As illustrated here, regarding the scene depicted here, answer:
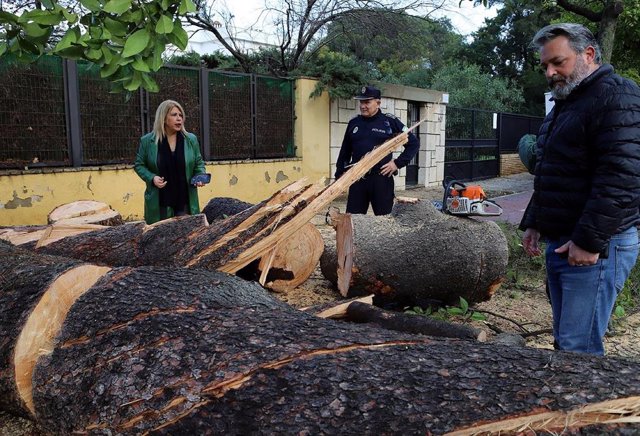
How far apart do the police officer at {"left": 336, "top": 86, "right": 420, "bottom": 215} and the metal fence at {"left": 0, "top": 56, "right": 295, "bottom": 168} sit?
240cm

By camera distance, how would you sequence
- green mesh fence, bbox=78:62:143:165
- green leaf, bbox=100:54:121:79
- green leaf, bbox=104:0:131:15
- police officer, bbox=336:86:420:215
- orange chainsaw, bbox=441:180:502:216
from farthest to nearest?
green mesh fence, bbox=78:62:143:165, police officer, bbox=336:86:420:215, orange chainsaw, bbox=441:180:502:216, green leaf, bbox=100:54:121:79, green leaf, bbox=104:0:131:15

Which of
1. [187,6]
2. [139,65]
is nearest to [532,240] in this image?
[187,6]

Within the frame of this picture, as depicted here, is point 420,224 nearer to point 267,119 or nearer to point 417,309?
point 417,309

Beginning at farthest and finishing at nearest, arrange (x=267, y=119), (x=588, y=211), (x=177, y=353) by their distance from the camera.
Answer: (x=267, y=119), (x=588, y=211), (x=177, y=353)

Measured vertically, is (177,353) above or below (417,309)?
above

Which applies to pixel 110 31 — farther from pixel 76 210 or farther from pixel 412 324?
pixel 76 210

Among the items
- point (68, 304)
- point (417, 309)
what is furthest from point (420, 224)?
point (68, 304)

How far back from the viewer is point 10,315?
2328 millimetres

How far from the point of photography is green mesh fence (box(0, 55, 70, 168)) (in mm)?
6945

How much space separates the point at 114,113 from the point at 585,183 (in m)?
7.18

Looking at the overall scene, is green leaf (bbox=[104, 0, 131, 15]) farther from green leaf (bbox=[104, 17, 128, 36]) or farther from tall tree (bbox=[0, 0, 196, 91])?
green leaf (bbox=[104, 17, 128, 36])

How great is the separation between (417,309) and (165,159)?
2.49 metres

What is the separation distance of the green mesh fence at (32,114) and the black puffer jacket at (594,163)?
21.9ft

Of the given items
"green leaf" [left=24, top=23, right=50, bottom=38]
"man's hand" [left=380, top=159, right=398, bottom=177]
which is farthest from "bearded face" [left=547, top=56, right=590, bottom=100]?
"man's hand" [left=380, top=159, right=398, bottom=177]
